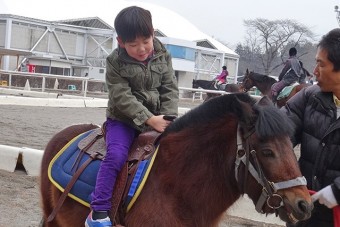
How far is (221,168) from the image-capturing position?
2902 mm

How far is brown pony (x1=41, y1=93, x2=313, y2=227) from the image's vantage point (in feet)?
8.50

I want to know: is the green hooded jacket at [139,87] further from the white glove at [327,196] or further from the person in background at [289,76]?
the person in background at [289,76]

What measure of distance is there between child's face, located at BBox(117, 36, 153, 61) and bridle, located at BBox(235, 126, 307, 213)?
986 millimetres

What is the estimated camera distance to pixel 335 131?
3082mm

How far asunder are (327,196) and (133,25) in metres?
1.69

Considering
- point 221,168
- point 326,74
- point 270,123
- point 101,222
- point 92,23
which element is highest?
point 92,23

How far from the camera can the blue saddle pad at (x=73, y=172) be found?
3.46 m

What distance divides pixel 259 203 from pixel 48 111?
13969mm

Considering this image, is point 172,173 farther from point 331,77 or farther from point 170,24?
point 170,24

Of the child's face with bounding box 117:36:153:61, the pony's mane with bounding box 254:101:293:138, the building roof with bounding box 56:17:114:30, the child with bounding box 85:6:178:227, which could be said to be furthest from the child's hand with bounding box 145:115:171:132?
the building roof with bounding box 56:17:114:30

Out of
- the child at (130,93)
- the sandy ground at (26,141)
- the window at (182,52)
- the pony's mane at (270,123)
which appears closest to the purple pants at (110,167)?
the child at (130,93)

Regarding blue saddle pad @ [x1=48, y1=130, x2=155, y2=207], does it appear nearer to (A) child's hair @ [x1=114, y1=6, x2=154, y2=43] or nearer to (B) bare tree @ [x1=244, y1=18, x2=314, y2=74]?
(A) child's hair @ [x1=114, y1=6, x2=154, y2=43]

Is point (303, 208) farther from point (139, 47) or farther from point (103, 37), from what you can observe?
point (103, 37)

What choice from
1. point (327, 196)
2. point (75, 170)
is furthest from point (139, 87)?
point (327, 196)
